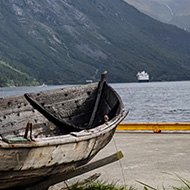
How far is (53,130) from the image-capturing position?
261 inches

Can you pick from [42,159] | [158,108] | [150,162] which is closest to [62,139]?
[42,159]

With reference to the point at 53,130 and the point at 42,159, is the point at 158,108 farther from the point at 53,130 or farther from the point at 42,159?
the point at 42,159

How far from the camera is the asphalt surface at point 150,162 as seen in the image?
266 inches

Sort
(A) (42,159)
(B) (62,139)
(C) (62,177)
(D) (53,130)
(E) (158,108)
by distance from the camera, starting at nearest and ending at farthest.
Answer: (A) (42,159) < (B) (62,139) < (C) (62,177) < (D) (53,130) < (E) (158,108)

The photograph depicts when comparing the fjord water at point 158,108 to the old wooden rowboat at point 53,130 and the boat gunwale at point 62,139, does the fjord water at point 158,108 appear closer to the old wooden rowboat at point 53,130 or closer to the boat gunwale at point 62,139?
the old wooden rowboat at point 53,130

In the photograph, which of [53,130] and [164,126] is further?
[164,126]

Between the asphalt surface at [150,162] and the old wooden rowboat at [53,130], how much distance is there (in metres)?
0.89

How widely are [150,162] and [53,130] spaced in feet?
7.55

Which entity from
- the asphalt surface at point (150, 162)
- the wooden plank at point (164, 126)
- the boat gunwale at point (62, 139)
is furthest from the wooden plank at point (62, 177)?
the wooden plank at point (164, 126)

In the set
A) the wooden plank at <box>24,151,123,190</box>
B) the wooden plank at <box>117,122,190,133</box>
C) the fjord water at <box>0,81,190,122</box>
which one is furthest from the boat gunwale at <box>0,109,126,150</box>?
the fjord water at <box>0,81,190,122</box>

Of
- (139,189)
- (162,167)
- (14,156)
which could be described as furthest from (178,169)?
(14,156)

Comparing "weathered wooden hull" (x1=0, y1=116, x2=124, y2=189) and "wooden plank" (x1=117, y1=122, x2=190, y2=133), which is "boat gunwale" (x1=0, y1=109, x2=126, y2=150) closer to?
"weathered wooden hull" (x1=0, y1=116, x2=124, y2=189)

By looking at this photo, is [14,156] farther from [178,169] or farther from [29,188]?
[178,169]

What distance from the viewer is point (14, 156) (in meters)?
3.89
